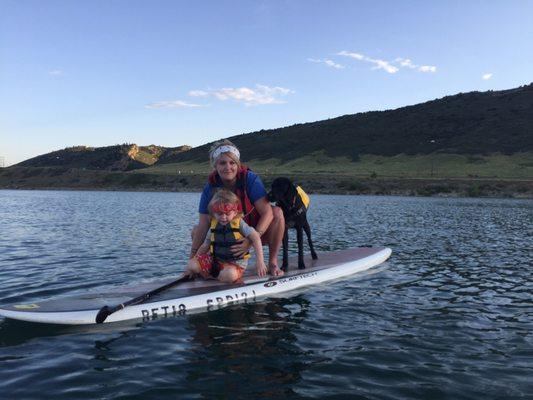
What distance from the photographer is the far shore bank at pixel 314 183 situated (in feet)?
234

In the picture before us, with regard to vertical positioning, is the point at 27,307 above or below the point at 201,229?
below

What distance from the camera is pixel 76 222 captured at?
1164 inches

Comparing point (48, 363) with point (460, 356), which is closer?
point (48, 363)

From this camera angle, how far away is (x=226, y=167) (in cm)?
952

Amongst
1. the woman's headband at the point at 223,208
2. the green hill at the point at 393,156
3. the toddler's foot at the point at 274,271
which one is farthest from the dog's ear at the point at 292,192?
the green hill at the point at 393,156

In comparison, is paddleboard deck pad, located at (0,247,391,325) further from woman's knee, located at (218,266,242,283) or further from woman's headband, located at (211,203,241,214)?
woman's headband, located at (211,203,241,214)

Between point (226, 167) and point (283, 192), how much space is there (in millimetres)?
2247

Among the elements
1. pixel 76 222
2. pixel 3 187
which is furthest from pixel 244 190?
pixel 3 187

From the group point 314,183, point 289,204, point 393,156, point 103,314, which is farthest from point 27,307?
point 393,156

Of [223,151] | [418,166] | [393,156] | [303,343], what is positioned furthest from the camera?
[393,156]

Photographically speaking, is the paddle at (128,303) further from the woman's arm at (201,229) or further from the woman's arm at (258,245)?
the woman's arm at (258,245)

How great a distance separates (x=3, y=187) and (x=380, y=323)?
125 m

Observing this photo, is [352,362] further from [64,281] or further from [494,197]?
[494,197]

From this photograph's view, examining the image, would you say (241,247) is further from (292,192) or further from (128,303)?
(292,192)
